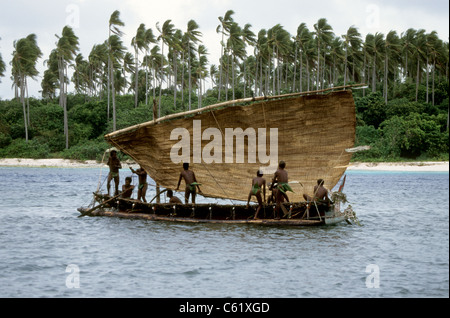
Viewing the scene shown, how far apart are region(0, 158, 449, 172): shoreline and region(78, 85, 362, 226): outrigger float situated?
24.2 meters

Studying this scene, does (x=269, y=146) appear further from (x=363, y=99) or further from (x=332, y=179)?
(x=363, y=99)

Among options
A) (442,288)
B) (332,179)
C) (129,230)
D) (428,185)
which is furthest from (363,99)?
(442,288)

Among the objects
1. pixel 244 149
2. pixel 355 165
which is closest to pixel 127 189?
pixel 244 149

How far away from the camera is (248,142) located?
1842 centimetres

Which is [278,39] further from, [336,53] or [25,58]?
[25,58]

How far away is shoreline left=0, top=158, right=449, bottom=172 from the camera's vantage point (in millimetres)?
47828

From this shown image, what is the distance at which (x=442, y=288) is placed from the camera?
35.8 ft

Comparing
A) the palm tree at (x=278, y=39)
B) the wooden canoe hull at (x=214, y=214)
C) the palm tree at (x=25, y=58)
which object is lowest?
the wooden canoe hull at (x=214, y=214)

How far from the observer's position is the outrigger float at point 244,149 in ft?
57.1

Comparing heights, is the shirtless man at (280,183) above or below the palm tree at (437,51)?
below

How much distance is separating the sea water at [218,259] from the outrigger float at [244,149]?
1.61 ft

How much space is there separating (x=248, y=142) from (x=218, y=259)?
5.87m

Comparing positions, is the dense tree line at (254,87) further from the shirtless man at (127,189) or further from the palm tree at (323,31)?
the shirtless man at (127,189)

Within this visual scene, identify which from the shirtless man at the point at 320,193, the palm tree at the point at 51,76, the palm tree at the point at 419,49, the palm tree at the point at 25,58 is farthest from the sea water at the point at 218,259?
the palm tree at the point at 51,76
